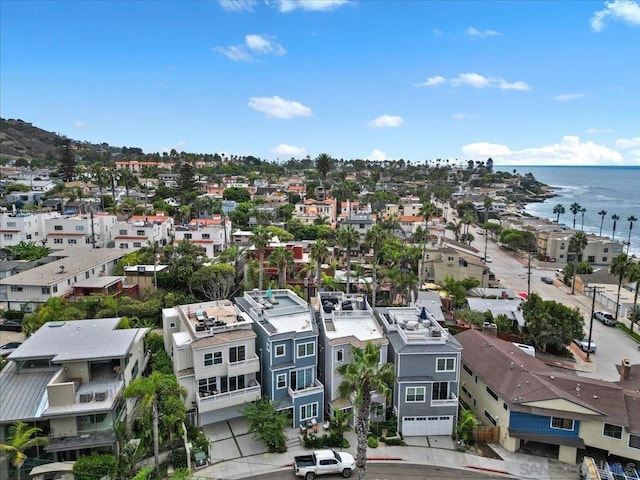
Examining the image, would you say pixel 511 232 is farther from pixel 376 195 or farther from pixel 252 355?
pixel 252 355

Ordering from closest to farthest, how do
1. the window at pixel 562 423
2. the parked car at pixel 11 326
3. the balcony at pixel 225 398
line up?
the window at pixel 562 423 < the balcony at pixel 225 398 < the parked car at pixel 11 326

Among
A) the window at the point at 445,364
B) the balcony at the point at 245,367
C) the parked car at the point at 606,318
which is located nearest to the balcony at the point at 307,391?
the balcony at the point at 245,367

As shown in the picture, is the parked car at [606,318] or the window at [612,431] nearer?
the window at [612,431]

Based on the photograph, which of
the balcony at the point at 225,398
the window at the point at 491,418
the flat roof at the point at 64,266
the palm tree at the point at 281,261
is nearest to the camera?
the balcony at the point at 225,398

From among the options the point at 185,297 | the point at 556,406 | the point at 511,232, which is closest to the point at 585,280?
the point at 511,232

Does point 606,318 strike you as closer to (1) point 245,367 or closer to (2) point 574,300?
(2) point 574,300

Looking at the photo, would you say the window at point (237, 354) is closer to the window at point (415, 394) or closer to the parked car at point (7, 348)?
the window at point (415, 394)
